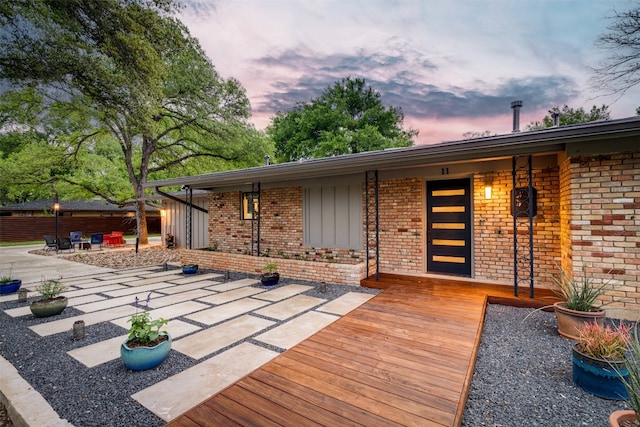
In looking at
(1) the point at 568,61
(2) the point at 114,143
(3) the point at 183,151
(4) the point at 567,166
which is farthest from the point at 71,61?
(2) the point at 114,143

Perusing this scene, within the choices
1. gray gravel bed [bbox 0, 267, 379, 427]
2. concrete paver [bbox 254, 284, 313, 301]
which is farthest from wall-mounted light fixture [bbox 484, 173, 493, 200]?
gray gravel bed [bbox 0, 267, 379, 427]

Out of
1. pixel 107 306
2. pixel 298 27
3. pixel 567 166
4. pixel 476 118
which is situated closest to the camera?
pixel 567 166

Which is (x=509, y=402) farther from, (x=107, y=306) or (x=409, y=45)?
(x=409, y=45)

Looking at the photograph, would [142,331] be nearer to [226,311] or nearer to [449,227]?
[226,311]

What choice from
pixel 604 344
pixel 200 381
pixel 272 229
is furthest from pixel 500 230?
pixel 272 229

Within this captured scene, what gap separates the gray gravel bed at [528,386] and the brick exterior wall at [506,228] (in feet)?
6.00

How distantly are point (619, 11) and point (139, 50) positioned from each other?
12.8 meters

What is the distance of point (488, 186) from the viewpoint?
532 centimetres

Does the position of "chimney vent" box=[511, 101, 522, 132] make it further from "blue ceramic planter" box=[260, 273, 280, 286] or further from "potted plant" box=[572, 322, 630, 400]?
"blue ceramic planter" box=[260, 273, 280, 286]

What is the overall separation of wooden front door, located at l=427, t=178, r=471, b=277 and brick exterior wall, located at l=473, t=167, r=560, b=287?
0.64ft

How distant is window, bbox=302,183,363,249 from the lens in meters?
6.79

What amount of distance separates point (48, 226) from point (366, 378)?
2428 centimetres

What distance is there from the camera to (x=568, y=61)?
8.84m

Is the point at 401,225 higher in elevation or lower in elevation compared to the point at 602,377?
higher
